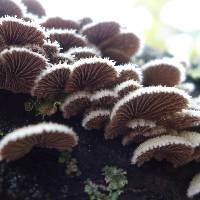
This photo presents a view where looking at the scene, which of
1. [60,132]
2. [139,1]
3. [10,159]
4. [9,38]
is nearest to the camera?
[60,132]

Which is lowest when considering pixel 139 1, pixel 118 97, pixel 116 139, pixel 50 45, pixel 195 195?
pixel 195 195

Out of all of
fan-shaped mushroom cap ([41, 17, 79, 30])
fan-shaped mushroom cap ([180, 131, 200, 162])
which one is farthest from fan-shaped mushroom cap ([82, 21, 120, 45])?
fan-shaped mushroom cap ([180, 131, 200, 162])

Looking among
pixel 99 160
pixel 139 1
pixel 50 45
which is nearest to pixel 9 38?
pixel 50 45

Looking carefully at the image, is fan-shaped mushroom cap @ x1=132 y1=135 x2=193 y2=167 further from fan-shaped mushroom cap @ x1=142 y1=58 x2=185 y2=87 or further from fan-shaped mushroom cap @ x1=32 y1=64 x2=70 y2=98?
fan-shaped mushroom cap @ x1=142 y1=58 x2=185 y2=87

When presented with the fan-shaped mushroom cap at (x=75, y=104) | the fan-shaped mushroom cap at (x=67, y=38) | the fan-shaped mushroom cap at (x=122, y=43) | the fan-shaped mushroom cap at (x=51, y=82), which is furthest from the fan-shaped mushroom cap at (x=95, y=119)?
the fan-shaped mushroom cap at (x=122, y=43)

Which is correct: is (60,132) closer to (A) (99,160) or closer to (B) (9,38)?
(A) (99,160)
